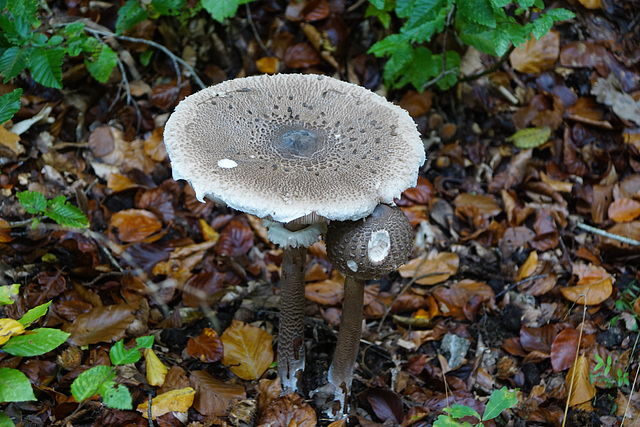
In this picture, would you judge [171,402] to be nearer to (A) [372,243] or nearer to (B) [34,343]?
(B) [34,343]

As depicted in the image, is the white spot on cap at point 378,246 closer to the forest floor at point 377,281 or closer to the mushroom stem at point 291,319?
the mushroom stem at point 291,319

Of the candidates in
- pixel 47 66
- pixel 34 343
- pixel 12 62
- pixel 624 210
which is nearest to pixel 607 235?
pixel 624 210

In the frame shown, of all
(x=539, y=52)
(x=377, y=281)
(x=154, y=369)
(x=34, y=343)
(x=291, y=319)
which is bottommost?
(x=377, y=281)

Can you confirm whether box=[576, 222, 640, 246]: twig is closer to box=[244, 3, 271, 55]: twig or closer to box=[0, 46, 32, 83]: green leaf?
box=[244, 3, 271, 55]: twig

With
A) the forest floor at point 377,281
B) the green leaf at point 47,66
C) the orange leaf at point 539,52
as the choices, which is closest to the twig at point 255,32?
the forest floor at point 377,281

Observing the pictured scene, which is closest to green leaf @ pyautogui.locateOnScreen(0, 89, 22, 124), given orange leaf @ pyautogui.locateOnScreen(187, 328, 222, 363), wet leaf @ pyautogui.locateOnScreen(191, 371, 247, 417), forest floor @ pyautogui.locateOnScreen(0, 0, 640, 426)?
forest floor @ pyautogui.locateOnScreen(0, 0, 640, 426)
